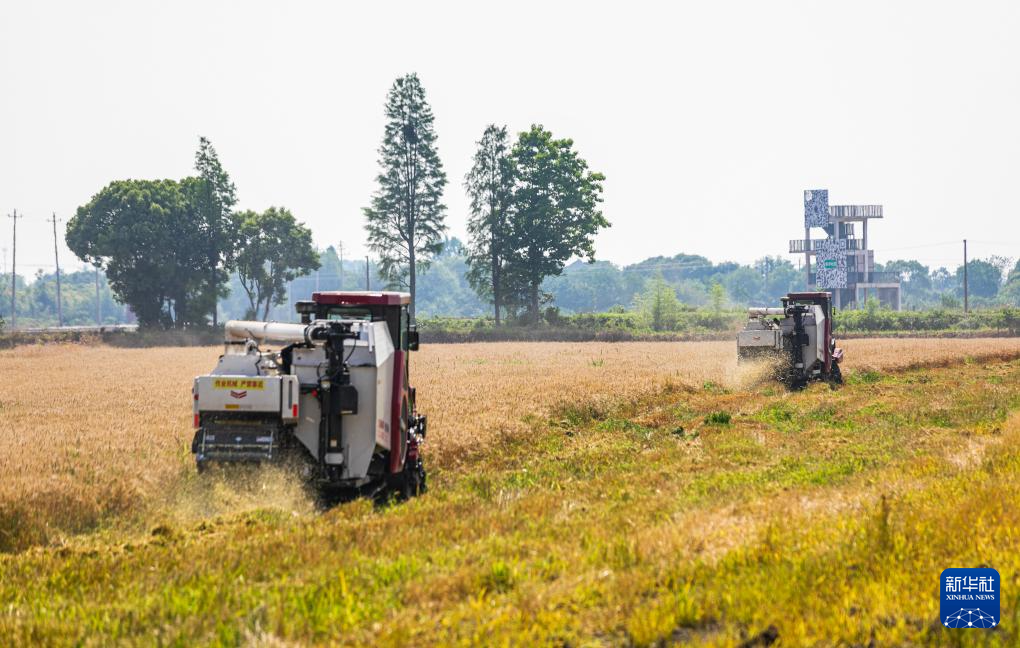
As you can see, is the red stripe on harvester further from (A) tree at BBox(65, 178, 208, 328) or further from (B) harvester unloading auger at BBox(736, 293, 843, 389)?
(A) tree at BBox(65, 178, 208, 328)

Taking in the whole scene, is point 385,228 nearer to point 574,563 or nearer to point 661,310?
point 661,310

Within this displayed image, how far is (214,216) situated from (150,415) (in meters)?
59.2

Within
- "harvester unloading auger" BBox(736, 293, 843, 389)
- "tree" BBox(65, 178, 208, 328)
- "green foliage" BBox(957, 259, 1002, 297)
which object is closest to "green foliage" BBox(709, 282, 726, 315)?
"tree" BBox(65, 178, 208, 328)

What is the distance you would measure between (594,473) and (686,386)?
13.3 meters

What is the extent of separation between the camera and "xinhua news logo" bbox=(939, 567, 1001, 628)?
5.49m

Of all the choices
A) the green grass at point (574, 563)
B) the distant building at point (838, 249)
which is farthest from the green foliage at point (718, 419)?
the distant building at point (838, 249)

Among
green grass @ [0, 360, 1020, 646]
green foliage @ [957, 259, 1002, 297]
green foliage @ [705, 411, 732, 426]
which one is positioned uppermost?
green foliage @ [957, 259, 1002, 297]

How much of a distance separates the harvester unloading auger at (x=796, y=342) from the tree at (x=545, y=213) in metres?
50.9

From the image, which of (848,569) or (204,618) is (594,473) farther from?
(204,618)

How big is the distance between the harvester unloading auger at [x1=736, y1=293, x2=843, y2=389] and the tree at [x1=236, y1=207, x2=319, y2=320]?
57084mm

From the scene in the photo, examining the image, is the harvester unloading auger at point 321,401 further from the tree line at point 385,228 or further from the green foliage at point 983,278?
the green foliage at point 983,278

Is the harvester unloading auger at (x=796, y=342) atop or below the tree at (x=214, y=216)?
below

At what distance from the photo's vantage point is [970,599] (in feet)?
18.7

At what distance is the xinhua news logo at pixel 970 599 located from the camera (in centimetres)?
549
